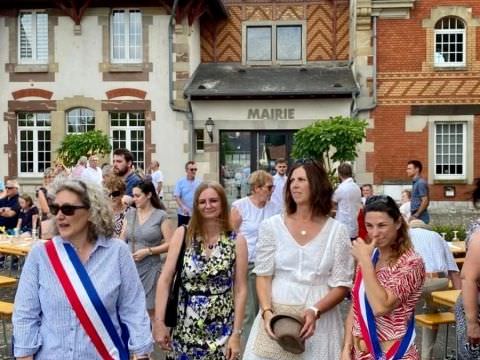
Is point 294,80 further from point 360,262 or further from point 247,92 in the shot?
point 360,262

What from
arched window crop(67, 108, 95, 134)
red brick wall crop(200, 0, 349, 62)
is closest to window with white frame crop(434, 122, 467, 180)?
red brick wall crop(200, 0, 349, 62)

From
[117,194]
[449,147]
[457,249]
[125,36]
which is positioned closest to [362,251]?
[117,194]

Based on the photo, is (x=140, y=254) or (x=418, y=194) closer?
(x=140, y=254)

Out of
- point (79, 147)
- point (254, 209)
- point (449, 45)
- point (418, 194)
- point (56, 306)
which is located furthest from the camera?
point (449, 45)

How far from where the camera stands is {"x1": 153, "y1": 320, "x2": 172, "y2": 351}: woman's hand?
4.15 m

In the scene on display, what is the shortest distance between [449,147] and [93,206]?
62.0 feet

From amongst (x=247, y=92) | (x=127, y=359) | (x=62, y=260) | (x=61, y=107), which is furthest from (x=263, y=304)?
(x=61, y=107)

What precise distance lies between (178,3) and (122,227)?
605 inches

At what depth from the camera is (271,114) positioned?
68.9 feet

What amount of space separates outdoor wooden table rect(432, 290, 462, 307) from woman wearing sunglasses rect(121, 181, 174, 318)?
237cm

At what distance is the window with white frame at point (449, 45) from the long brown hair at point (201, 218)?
1764cm

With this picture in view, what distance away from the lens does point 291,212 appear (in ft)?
12.7

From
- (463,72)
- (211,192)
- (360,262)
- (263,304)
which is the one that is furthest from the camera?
(463,72)

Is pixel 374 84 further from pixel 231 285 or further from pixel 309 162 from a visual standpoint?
pixel 309 162
